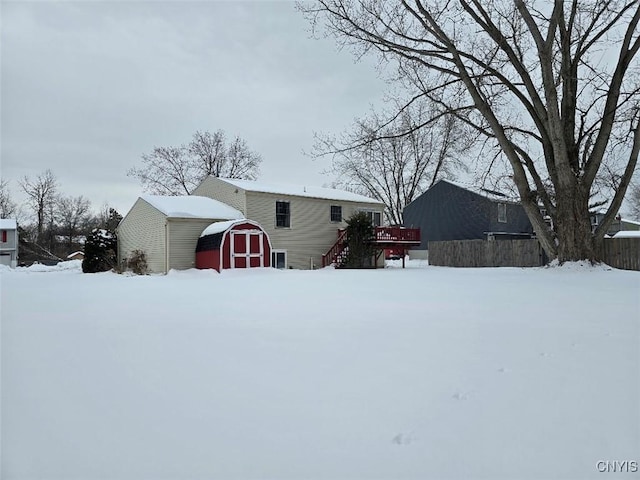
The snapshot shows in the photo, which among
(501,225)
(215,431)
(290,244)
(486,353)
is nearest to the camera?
(215,431)

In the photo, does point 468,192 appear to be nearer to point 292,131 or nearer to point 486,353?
point 292,131

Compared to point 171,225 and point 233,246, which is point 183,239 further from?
point 233,246

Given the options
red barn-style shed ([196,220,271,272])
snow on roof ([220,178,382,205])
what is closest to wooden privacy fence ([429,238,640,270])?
snow on roof ([220,178,382,205])

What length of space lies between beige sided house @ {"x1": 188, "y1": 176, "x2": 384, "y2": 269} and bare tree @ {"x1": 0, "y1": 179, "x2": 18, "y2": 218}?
30.1 metres

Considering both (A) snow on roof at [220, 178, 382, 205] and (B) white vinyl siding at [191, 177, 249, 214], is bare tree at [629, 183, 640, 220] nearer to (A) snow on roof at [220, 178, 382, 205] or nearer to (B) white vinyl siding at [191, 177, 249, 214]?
(A) snow on roof at [220, 178, 382, 205]

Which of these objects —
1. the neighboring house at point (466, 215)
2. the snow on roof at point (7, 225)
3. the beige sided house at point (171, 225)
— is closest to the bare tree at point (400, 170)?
the neighboring house at point (466, 215)

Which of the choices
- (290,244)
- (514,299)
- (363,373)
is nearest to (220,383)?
(363,373)

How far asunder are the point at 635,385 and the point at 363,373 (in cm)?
167

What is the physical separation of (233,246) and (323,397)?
49.2 ft

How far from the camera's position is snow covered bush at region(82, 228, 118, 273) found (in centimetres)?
2053

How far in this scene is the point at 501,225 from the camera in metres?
29.0

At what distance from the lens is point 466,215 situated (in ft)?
96.9

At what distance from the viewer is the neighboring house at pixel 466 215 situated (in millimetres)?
28422

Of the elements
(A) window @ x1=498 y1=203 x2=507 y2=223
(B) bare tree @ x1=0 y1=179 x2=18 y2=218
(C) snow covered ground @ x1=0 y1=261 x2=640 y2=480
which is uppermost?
(B) bare tree @ x1=0 y1=179 x2=18 y2=218
